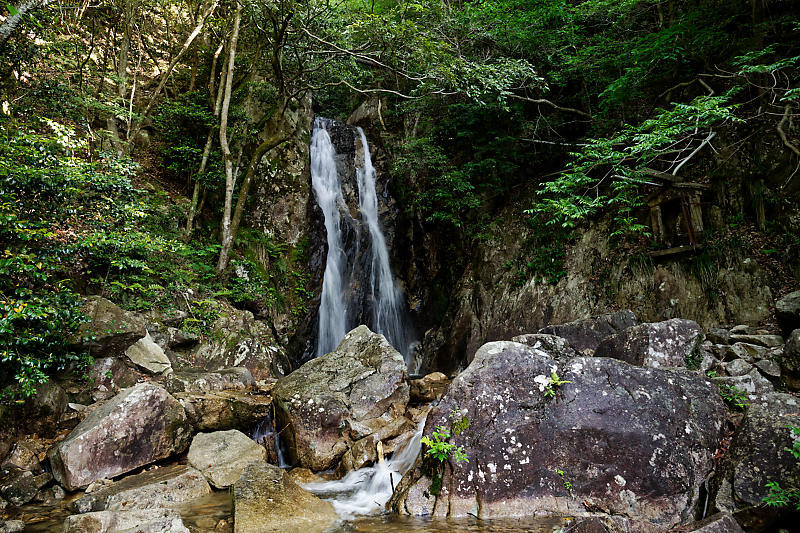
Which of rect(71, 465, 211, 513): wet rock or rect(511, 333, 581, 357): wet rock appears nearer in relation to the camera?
rect(71, 465, 211, 513): wet rock

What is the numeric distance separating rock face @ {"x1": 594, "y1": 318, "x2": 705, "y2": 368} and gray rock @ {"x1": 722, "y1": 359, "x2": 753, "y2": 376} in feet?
1.06

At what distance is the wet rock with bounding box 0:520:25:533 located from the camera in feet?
12.4

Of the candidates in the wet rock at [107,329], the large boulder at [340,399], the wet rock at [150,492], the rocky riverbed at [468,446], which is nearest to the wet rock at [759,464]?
the rocky riverbed at [468,446]

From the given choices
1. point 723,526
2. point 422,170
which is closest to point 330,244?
point 422,170

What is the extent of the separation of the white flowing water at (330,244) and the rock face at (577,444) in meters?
8.73

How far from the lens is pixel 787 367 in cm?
432

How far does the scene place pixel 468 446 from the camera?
12.8 feet

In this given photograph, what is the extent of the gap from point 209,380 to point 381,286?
298 inches

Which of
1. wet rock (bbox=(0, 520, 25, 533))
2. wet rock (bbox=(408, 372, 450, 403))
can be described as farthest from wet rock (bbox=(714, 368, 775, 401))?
wet rock (bbox=(0, 520, 25, 533))

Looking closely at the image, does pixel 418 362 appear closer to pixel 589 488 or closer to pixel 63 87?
pixel 589 488

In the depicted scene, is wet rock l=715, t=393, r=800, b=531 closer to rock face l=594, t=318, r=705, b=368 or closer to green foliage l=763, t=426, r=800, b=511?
green foliage l=763, t=426, r=800, b=511

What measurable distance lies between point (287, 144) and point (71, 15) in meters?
6.10

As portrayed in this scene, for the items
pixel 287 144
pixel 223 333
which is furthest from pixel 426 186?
pixel 223 333

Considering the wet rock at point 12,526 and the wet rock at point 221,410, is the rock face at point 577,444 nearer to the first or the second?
the wet rock at point 221,410
